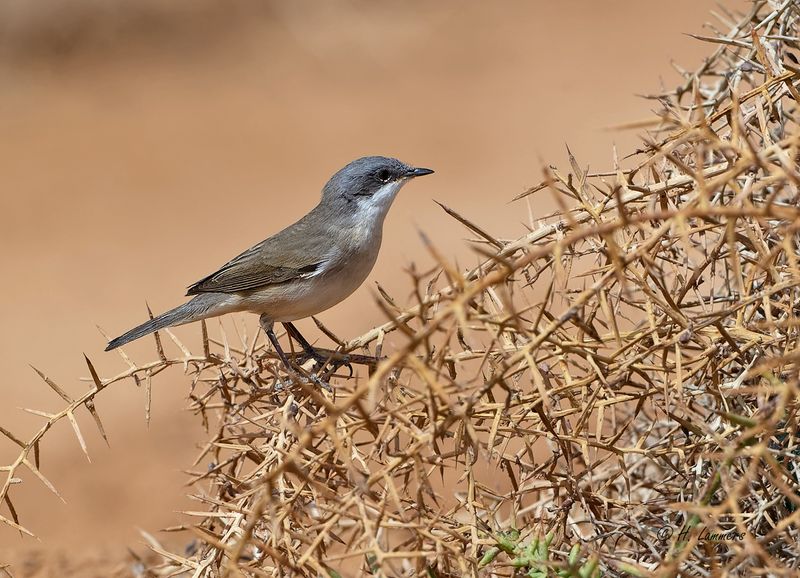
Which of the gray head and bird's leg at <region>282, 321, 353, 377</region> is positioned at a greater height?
the gray head

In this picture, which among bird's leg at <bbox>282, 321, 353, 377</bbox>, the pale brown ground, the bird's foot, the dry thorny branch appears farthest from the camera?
the pale brown ground

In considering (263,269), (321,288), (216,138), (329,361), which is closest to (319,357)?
(321,288)

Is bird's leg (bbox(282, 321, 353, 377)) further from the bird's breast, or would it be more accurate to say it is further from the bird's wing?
the bird's wing

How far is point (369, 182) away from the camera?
16.5ft

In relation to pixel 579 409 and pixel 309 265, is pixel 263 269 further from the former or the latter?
pixel 579 409

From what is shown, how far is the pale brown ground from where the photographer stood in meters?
10.1

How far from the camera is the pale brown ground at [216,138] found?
33.0ft

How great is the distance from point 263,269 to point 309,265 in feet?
0.90

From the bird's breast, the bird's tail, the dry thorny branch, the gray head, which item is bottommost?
the dry thorny branch

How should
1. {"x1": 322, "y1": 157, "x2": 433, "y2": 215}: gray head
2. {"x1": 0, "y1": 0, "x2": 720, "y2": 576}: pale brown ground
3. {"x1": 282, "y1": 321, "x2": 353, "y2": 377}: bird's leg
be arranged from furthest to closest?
{"x1": 0, "y1": 0, "x2": 720, "y2": 576}: pale brown ground → {"x1": 322, "y1": 157, "x2": 433, "y2": 215}: gray head → {"x1": 282, "y1": 321, "x2": 353, "y2": 377}: bird's leg

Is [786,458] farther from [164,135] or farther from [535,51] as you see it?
[535,51]

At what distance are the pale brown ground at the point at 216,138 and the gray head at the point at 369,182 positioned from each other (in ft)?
9.38

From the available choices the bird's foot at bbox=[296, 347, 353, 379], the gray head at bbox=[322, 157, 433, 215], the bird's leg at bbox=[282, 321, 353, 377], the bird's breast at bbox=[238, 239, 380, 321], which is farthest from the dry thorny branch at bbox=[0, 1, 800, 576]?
the gray head at bbox=[322, 157, 433, 215]

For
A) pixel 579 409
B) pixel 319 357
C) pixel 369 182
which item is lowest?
pixel 579 409
